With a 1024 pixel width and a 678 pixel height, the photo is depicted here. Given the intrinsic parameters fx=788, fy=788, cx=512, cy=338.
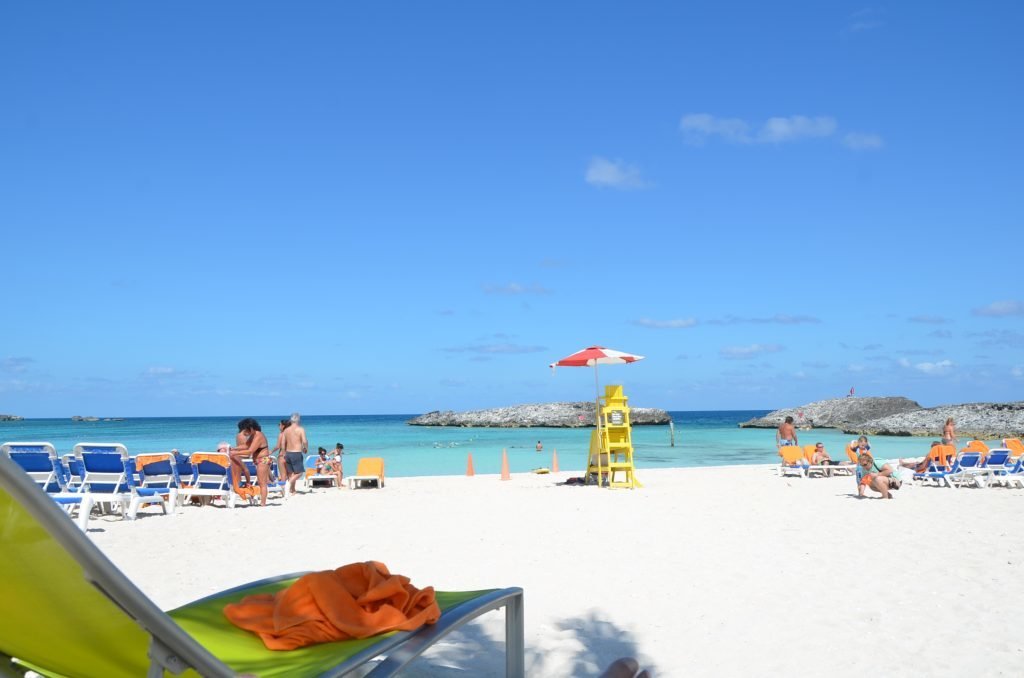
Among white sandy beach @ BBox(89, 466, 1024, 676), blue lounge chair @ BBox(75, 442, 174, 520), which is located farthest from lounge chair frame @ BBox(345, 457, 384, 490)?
blue lounge chair @ BBox(75, 442, 174, 520)

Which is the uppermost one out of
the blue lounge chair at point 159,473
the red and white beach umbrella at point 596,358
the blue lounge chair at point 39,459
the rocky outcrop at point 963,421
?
the red and white beach umbrella at point 596,358

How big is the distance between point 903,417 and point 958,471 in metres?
48.1

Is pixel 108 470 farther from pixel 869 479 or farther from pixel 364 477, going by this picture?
pixel 869 479

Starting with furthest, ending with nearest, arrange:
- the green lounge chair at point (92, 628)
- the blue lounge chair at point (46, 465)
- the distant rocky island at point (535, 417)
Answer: the distant rocky island at point (535, 417) → the blue lounge chair at point (46, 465) → the green lounge chair at point (92, 628)

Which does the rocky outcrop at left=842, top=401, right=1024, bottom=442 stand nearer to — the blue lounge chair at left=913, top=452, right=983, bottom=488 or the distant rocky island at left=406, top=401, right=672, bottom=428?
the distant rocky island at left=406, top=401, right=672, bottom=428

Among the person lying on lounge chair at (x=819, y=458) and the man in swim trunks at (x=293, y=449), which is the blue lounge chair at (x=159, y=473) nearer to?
the man in swim trunks at (x=293, y=449)

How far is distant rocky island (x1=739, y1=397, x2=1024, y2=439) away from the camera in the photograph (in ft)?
164

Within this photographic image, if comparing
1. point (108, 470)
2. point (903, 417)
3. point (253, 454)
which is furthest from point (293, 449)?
point (903, 417)

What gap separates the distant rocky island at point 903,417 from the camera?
5010 cm

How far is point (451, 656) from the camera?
13.8ft

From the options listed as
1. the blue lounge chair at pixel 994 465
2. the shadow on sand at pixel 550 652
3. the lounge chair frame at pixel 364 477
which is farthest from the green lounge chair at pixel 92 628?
the blue lounge chair at pixel 994 465

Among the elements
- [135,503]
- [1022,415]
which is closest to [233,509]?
[135,503]

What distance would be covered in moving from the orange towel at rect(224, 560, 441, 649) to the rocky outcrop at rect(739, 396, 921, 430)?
69.5 meters

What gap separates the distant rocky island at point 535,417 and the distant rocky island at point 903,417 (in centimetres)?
1356
